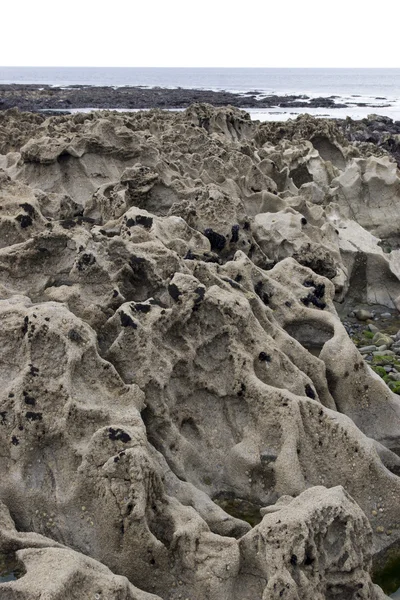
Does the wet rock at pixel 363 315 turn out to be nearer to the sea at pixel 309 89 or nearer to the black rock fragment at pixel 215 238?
the black rock fragment at pixel 215 238

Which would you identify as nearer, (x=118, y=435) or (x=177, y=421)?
(x=118, y=435)

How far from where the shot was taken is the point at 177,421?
17.0 ft

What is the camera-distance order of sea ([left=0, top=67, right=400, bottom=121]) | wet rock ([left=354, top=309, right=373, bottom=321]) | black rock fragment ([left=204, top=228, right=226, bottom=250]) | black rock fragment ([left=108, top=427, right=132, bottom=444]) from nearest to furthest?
black rock fragment ([left=108, top=427, right=132, bottom=444]) < black rock fragment ([left=204, top=228, right=226, bottom=250]) < wet rock ([left=354, top=309, right=373, bottom=321]) < sea ([left=0, top=67, right=400, bottom=121])

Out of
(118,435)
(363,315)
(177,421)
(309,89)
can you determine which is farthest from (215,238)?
(309,89)

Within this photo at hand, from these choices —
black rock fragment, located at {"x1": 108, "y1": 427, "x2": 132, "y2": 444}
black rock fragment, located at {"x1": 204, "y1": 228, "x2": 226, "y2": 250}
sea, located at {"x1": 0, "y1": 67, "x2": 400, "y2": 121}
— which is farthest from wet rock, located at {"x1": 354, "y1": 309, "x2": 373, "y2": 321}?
sea, located at {"x1": 0, "y1": 67, "x2": 400, "y2": 121}

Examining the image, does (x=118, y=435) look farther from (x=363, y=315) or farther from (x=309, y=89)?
(x=309, y=89)

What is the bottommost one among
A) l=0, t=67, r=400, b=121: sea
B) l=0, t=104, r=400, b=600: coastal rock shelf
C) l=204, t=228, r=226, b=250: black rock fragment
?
l=0, t=104, r=400, b=600: coastal rock shelf

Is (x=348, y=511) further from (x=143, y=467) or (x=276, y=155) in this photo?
(x=276, y=155)

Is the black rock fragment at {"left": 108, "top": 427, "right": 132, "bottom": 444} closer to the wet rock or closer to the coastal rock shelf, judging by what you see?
the coastal rock shelf

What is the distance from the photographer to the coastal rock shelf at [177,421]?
3766mm

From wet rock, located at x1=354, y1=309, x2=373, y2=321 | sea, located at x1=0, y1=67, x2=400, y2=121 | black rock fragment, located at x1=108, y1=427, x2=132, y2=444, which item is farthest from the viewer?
sea, located at x1=0, y1=67, x2=400, y2=121

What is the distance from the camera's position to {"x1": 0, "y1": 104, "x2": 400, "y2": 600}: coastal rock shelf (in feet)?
12.4

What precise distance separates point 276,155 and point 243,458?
11.4 meters

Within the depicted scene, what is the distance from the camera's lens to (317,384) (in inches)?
240
